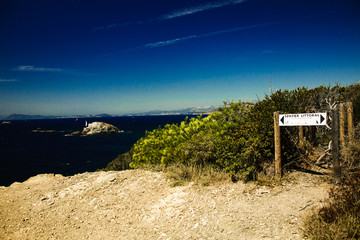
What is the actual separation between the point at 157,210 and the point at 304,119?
424 centimetres

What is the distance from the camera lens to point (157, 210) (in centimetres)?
500

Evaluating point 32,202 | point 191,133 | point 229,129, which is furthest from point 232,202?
point 32,202

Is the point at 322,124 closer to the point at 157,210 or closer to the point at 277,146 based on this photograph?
the point at 277,146

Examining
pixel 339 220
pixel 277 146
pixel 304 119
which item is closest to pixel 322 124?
pixel 304 119

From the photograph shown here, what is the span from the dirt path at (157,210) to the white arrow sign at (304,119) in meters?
1.51

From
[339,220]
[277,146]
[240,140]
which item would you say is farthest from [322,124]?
[339,220]

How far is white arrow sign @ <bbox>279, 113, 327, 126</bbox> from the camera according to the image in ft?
16.2

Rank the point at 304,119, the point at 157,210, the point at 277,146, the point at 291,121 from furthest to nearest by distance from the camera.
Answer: the point at 277,146, the point at 291,121, the point at 304,119, the point at 157,210

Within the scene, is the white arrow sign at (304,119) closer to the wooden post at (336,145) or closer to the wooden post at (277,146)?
the wooden post at (277,146)

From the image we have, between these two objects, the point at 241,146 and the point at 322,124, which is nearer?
the point at 322,124

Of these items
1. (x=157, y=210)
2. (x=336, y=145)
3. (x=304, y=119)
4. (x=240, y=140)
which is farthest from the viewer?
(x=240, y=140)

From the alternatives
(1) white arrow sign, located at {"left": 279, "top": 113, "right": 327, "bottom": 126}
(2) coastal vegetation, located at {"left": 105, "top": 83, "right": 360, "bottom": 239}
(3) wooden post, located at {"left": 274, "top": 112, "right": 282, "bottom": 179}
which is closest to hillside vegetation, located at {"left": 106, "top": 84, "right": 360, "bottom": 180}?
(2) coastal vegetation, located at {"left": 105, "top": 83, "right": 360, "bottom": 239}

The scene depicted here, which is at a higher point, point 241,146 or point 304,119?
point 304,119

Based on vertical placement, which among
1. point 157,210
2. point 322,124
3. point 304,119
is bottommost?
point 157,210
